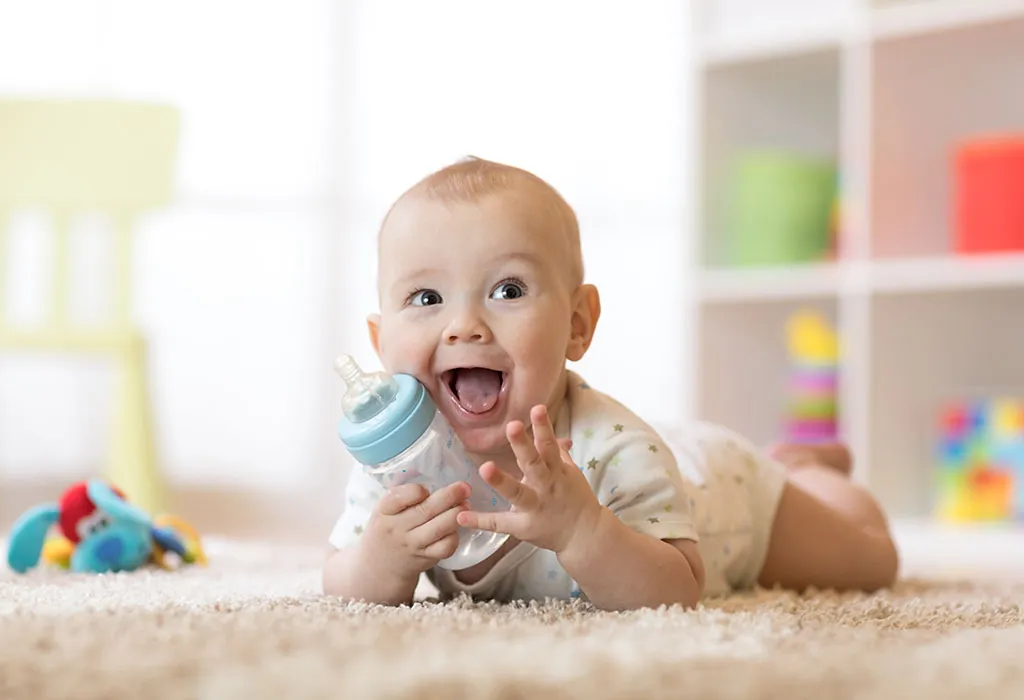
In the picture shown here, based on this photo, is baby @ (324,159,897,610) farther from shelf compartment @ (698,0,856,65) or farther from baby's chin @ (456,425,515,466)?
shelf compartment @ (698,0,856,65)

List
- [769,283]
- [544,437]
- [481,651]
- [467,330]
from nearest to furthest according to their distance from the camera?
[481,651] → [544,437] → [467,330] → [769,283]

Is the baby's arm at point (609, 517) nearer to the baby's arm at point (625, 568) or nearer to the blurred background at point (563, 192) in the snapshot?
the baby's arm at point (625, 568)

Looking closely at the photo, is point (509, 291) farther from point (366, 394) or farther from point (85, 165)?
point (85, 165)

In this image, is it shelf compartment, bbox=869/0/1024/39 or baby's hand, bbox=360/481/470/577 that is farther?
shelf compartment, bbox=869/0/1024/39

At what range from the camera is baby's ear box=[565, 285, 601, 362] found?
1.00 meters

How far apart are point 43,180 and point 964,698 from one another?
2.26 metres

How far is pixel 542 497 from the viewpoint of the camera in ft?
2.70

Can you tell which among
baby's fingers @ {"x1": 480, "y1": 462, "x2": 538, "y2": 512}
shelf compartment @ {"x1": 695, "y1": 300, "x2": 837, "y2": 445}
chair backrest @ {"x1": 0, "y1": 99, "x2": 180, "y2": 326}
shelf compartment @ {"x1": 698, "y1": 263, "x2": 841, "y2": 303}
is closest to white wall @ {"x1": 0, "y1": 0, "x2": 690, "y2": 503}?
chair backrest @ {"x1": 0, "y1": 99, "x2": 180, "y2": 326}

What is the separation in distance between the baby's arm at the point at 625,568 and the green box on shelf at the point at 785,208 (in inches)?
56.7

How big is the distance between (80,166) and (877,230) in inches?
59.6

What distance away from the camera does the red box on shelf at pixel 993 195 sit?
79.1 inches

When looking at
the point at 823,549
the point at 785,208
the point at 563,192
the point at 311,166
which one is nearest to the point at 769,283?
→ the point at 785,208

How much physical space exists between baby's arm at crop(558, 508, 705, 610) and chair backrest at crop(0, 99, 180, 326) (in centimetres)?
178

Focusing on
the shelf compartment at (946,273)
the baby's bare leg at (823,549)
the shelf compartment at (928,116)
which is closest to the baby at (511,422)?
the baby's bare leg at (823,549)
